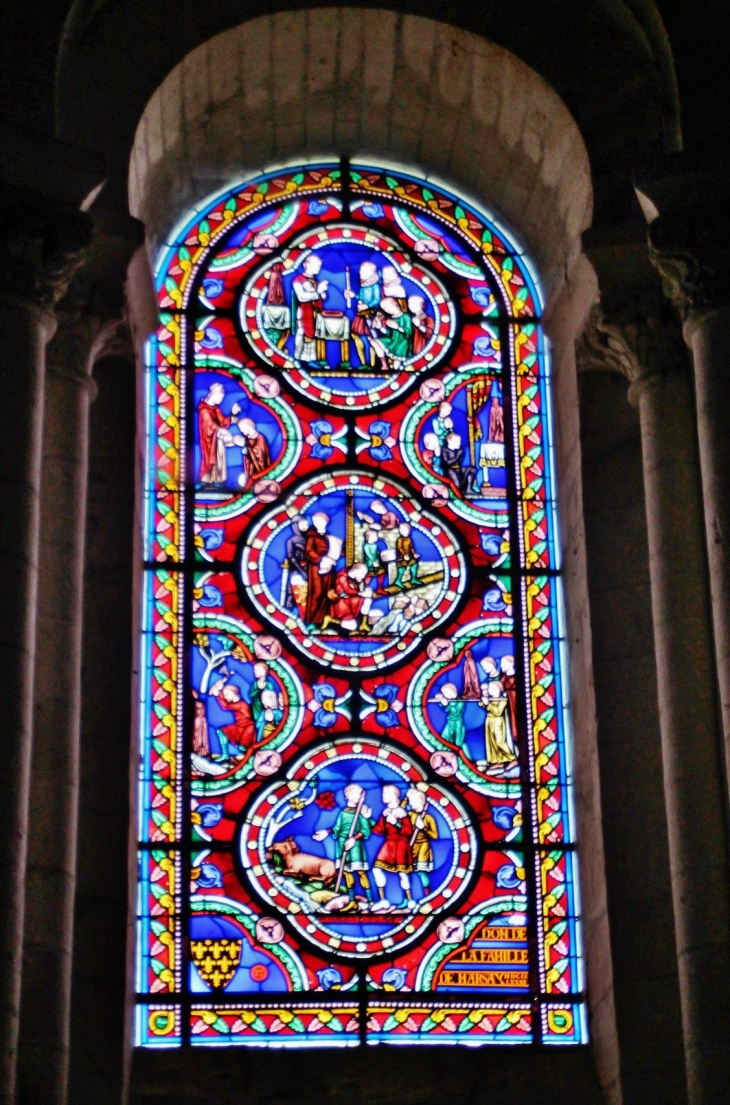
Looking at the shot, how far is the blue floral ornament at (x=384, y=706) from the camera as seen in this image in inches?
541

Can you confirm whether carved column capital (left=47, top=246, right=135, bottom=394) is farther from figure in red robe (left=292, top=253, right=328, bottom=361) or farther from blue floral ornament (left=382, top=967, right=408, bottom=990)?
blue floral ornament (left=382, top=967, right=408, bottom=990)

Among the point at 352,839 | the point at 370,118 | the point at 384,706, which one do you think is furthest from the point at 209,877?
the point at 370,118

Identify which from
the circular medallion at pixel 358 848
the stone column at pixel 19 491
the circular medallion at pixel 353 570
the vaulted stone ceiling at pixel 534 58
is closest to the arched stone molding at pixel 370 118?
the vaulted stone ceiling at pixel 534 58

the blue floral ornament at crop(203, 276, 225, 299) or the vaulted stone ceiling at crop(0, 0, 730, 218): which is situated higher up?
the vaulted stone ceiling at crop(0, 0, 730, 218)

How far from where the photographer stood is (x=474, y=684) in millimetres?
13844

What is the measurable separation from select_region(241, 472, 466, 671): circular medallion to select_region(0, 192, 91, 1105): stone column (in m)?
2.03

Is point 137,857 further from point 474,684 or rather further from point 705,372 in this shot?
point 705,372

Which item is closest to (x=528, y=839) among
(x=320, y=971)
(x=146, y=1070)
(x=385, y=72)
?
(x=320, y=971)

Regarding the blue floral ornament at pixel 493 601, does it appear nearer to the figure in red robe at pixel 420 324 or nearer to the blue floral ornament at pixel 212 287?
the figure in red robe at pixel 420 324

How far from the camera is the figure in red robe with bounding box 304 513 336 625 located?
1396 cm

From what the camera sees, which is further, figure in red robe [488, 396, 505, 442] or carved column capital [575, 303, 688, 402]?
figure in red robe [488, 396, 505, 442]

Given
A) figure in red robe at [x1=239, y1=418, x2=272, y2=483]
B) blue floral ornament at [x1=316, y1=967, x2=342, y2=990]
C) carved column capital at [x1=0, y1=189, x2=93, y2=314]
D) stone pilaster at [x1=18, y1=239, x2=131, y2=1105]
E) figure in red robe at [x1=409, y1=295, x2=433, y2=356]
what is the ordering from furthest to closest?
figure in red robe at [x1=409, y1=295, x2=433, y2=356] → figure in red robe at [x1=239, y1=418, x2=272, y2=483] → blue floral ornament at [x1=316, y1=967, x2=342, y2=990] → carved column capital at [x1=0, y1=189, x2=93, y2=314] → stone pilaster at [x1=18, y1=239, x2=131, y2=1105]

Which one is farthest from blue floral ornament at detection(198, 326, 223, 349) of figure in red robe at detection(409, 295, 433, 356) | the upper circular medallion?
figure in red robe at detection(409, 295, 433, 356)

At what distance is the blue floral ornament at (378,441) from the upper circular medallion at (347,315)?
143 millimetres
